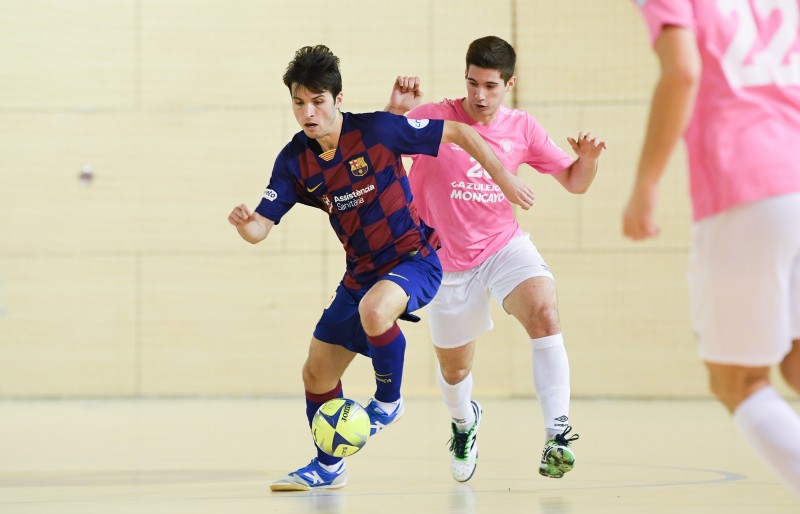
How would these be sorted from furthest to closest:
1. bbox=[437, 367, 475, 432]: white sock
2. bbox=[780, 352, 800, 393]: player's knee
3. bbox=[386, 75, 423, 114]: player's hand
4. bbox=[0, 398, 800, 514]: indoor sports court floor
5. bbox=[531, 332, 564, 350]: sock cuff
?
bbox=[437, 367, 475, 432]: white sock → bbox=[386, 75, 423, 114]: player's hand → bbox=[531, 332, 564, 350]: sock cuff → bbox=[0, 398, 800, 514]: indoor sports court floor → bbox=[780, 352, 800, 393]: player's knee

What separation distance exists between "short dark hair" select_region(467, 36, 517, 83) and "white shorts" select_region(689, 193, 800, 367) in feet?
8.90

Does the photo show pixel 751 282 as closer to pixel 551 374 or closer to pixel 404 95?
pixel 551 374

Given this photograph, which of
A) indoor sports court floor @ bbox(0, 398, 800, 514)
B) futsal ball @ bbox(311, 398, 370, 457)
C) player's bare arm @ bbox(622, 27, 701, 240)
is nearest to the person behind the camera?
player's bare arm @ bbox(622, 27, 701, 240)

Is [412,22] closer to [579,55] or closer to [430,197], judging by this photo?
[579,55]

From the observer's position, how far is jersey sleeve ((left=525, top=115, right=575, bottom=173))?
5.19 m

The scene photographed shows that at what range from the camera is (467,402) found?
17.0 ft

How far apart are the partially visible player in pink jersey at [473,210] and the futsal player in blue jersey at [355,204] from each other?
20.2 inches

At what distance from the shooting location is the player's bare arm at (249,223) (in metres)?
4.32

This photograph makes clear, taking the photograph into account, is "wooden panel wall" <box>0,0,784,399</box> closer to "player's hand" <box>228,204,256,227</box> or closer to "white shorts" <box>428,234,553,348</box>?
"white shorts" <box>428,234,553,348</box>

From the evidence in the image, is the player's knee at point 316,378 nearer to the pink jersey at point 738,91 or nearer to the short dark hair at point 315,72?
the short dark hair at point 315,72

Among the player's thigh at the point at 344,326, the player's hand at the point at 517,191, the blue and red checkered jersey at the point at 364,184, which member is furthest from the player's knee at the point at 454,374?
the player's hand at the point at 517,191

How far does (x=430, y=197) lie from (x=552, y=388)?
3.64 ft

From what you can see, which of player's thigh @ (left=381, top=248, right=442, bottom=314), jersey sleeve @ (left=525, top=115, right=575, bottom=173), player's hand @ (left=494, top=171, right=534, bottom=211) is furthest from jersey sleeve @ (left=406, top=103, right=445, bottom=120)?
player's hand @ (left=494, top=171, right=534, bottom=211)

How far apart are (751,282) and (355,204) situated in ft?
7.81
